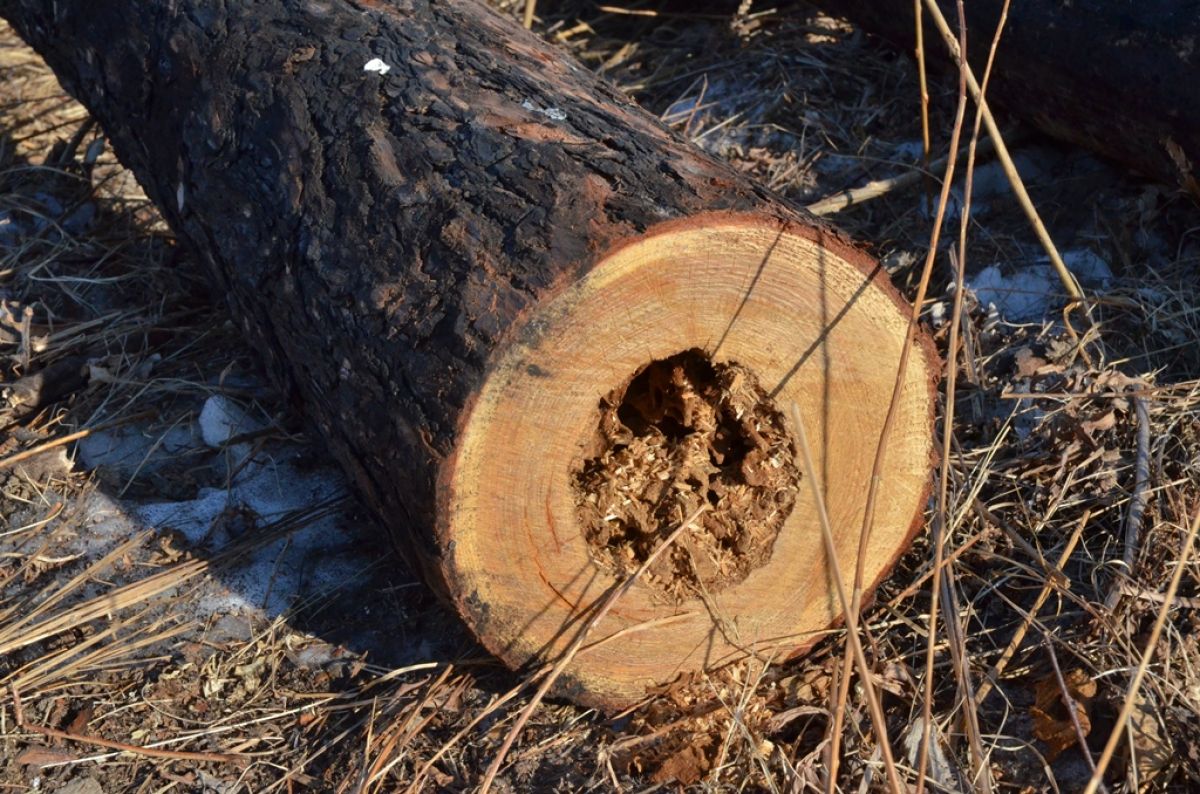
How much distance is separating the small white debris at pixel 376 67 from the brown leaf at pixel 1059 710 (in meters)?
1.70

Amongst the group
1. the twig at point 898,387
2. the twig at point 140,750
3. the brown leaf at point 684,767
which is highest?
the twig at point 898,387

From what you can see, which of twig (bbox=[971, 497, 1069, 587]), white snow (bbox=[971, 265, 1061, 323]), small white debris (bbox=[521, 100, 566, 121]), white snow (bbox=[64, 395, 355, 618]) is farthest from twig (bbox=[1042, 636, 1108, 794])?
white snow (bbox=[64, 395, 355, 618])

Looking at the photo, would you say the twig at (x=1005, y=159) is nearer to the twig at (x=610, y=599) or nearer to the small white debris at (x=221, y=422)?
the twig at (x=610, y=599)

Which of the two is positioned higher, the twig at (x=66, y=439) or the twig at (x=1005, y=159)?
the twig at (x=1005, y=159)

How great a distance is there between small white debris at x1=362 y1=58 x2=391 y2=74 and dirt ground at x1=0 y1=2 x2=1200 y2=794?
3.00ft

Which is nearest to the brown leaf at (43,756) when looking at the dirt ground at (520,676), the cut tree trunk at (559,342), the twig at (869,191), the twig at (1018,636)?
the dirt ground at (520,676)

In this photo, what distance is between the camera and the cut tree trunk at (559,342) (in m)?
1.90

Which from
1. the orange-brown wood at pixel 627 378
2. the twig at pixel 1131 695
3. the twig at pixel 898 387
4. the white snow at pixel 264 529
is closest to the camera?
the twig at pixel 1131 695

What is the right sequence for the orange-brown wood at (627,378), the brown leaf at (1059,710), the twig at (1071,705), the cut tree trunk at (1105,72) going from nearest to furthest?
the orange-brown wood at (627,378)
the twig at (1071,705)
the brown leaf at (1059,710)
the cut tree trunk at (1105,72)

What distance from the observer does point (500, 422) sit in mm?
1911

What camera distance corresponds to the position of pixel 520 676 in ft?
7.55

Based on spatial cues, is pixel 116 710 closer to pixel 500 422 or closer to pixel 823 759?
pixel 500 422

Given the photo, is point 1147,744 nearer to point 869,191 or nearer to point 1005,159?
point 1005,159

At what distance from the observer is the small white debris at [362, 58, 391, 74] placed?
7.58ft
